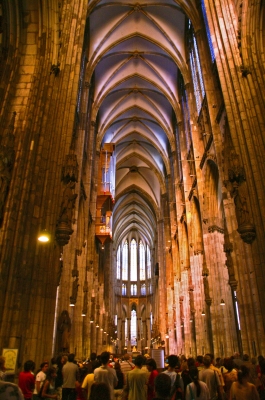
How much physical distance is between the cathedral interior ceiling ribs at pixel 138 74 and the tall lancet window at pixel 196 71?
109 centimetres

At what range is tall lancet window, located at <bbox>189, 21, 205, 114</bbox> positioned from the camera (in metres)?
20.7

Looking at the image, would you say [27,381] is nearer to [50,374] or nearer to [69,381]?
[50,374]

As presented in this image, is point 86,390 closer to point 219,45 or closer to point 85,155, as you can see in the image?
point 219,45

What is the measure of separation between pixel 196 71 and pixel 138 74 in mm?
8376

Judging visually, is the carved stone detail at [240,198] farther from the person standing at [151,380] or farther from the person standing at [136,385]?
the person standing at [136,385]

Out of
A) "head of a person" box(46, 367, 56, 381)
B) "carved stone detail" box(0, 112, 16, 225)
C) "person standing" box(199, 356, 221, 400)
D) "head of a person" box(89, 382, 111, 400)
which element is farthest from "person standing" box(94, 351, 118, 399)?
"carved stone detail" box(0, 112, 16, 225)

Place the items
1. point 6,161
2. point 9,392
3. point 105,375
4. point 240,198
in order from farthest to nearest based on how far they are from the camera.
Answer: point 240,198 → point 6,161 → point 105,375 → point 9,392

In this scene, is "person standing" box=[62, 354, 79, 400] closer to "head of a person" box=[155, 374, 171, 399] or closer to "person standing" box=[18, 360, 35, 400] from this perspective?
"person standing" box=[18, 360, 35, 400]

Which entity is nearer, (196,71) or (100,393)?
(100,393)

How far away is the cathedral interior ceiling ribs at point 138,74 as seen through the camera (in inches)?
934

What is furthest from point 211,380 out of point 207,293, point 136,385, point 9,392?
point 207,293

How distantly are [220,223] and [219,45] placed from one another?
8.51m

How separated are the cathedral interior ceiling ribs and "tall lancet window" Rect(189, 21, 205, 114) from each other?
1094 mm

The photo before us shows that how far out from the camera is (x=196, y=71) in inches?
853
